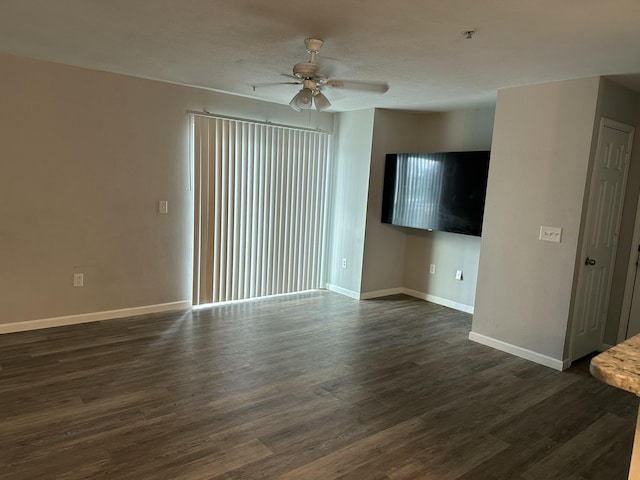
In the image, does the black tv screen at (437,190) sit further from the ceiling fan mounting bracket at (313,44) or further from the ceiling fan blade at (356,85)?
the ceiling fan mounting bracket at (313,44)

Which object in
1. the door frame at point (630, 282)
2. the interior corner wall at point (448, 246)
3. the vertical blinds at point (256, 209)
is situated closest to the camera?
the door frame at point (630, 282)

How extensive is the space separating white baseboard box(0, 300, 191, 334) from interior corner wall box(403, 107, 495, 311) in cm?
288

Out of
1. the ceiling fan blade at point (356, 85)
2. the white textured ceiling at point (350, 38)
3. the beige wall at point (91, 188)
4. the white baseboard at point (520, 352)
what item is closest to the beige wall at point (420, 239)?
the white baseboard at point (520, 352)

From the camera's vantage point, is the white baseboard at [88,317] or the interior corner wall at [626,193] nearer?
the interior corner wall at [626,193]

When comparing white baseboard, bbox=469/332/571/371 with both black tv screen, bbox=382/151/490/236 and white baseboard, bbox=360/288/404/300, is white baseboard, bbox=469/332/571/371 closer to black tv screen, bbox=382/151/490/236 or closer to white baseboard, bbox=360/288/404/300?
black tv screen, bbox=382/151/490/236

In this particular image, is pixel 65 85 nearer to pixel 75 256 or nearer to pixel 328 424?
pixel 75 256

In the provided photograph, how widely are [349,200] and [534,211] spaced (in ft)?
7.82

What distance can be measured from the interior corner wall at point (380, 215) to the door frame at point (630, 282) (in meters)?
2.52

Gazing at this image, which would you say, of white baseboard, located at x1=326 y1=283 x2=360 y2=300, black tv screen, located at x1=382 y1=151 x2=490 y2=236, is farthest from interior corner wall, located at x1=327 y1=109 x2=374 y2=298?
black tv screen, located at x1=382 y1=151 x2=490 y2=236

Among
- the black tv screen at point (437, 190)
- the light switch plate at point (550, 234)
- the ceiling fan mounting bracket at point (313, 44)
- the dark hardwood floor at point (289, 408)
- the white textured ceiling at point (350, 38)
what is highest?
the white textured ceiling at point (350, 38)

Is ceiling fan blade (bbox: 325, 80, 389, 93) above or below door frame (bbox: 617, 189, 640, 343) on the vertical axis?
above

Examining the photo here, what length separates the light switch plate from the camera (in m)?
3.53

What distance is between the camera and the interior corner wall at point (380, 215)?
5.32 meters

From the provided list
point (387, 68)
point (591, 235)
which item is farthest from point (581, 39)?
point (591, 235)
